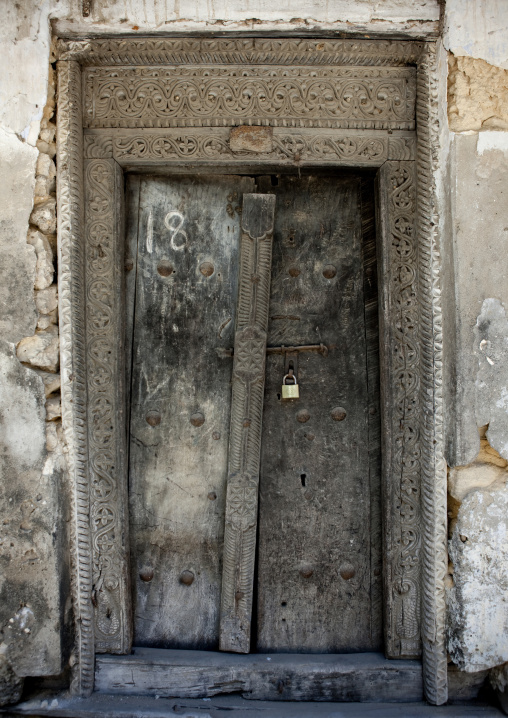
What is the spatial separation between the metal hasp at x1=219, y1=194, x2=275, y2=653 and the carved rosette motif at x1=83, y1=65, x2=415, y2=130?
339mm

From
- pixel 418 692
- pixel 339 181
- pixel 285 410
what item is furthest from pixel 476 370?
pixel 418 692

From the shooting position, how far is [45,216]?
2123 mm

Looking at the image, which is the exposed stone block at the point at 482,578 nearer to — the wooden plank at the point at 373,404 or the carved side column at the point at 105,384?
the wooden plank at the point at 373,404

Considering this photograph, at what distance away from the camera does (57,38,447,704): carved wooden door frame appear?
2.18 metres

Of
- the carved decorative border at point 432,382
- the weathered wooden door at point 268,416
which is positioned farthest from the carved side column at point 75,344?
the carved decorative border at point 432,382

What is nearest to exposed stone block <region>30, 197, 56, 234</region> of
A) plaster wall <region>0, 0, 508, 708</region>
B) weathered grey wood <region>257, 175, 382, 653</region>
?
plaster wall <region>0, 0, 508, 708</region>

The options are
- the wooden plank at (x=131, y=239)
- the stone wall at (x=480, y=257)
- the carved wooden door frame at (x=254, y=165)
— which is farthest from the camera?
the wooden plank at (x=131, y=239)

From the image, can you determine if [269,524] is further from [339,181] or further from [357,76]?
[357,76]

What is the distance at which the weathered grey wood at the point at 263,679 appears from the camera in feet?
7.39

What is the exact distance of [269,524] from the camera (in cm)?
240

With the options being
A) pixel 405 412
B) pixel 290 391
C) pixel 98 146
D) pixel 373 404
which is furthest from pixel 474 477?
pixel 98 146

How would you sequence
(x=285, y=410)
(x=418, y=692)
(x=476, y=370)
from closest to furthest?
1. (x=476, y=370)
2. (x=418, y=692)
3. (x=285, y=410)

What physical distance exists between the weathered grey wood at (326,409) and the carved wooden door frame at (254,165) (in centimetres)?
16

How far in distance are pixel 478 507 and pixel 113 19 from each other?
2261 millimetres
